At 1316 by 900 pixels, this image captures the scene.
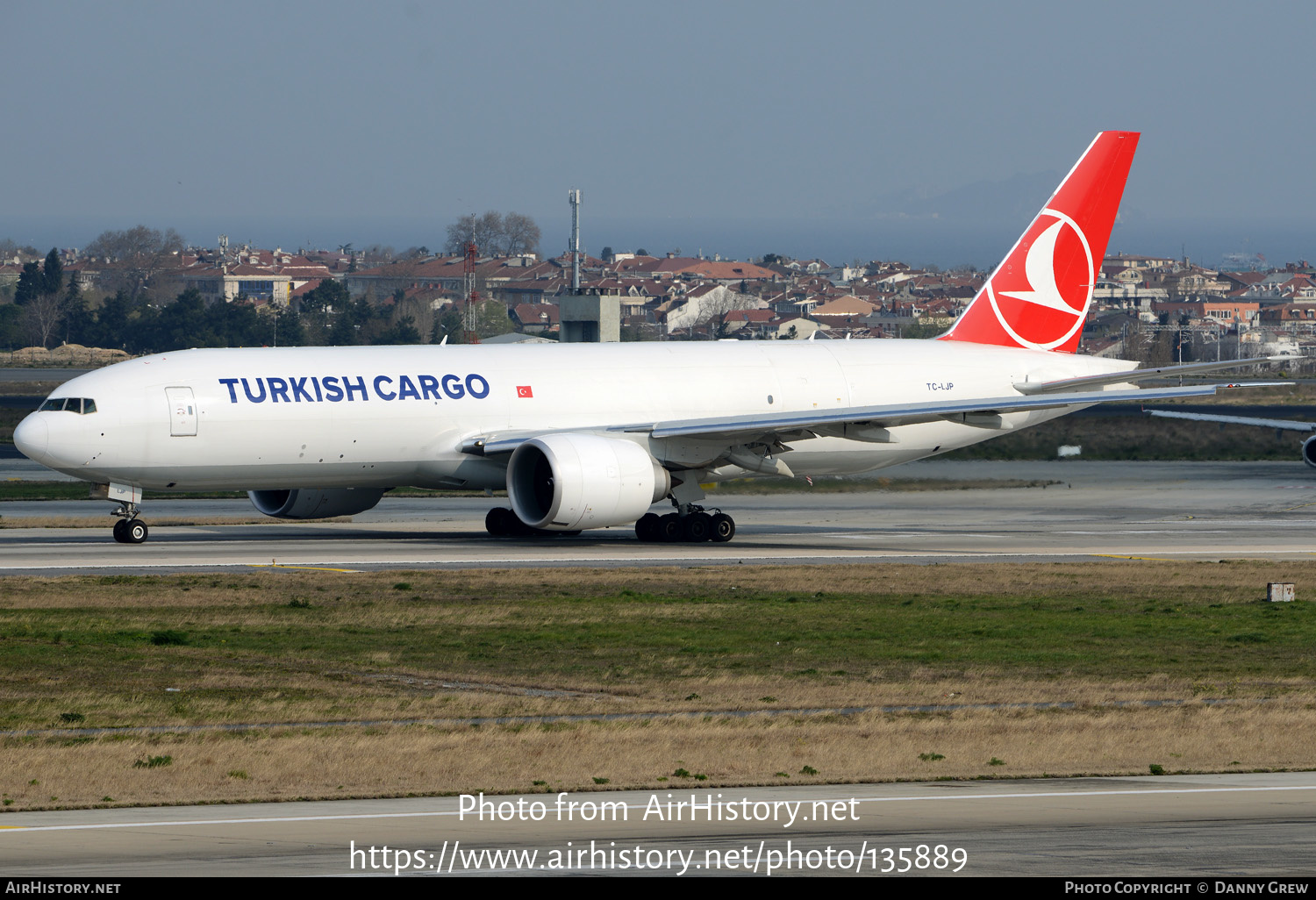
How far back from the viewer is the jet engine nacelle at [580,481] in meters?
34.2

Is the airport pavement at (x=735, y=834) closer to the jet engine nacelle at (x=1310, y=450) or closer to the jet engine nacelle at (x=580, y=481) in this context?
Answer: the jet engine nacelle at (x=580, y=481)

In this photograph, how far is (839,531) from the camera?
135 feet

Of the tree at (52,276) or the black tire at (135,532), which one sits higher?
the tree at (52,276)

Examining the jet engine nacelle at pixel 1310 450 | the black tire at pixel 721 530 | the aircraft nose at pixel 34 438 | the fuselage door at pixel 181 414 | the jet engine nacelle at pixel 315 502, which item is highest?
the fuselage door at pixel 181 414

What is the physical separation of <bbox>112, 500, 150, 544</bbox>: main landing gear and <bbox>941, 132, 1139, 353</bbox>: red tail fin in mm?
20521

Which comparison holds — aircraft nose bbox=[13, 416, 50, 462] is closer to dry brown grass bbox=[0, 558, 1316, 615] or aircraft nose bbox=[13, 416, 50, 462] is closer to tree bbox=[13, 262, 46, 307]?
dry brown grass bbox=[0, 558, 1316, 615]

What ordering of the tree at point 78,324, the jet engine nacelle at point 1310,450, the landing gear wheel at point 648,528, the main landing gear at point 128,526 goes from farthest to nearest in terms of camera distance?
the tree at point 78,324
the jet engine nacelle at point 1310,450
the landing gear wheel at point 648,528
the main landing gear at point 128,526

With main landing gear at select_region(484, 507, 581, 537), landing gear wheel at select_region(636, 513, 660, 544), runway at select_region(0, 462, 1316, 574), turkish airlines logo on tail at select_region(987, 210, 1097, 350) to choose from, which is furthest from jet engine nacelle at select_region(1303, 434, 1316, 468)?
main landing gear at select_region(484, 507, 581, 537)

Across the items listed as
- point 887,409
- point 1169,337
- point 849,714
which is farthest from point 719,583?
point 1169,337

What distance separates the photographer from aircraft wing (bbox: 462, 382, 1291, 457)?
117 feet

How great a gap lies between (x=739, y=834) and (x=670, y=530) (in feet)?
85.1

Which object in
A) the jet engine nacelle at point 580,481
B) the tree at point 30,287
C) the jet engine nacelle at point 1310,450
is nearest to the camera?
the jet engine nacelle at point 580,481

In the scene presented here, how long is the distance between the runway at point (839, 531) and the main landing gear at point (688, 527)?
0.78ft

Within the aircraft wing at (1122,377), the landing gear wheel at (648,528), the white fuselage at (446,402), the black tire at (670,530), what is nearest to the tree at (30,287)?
the white fuselage at (446,402)
